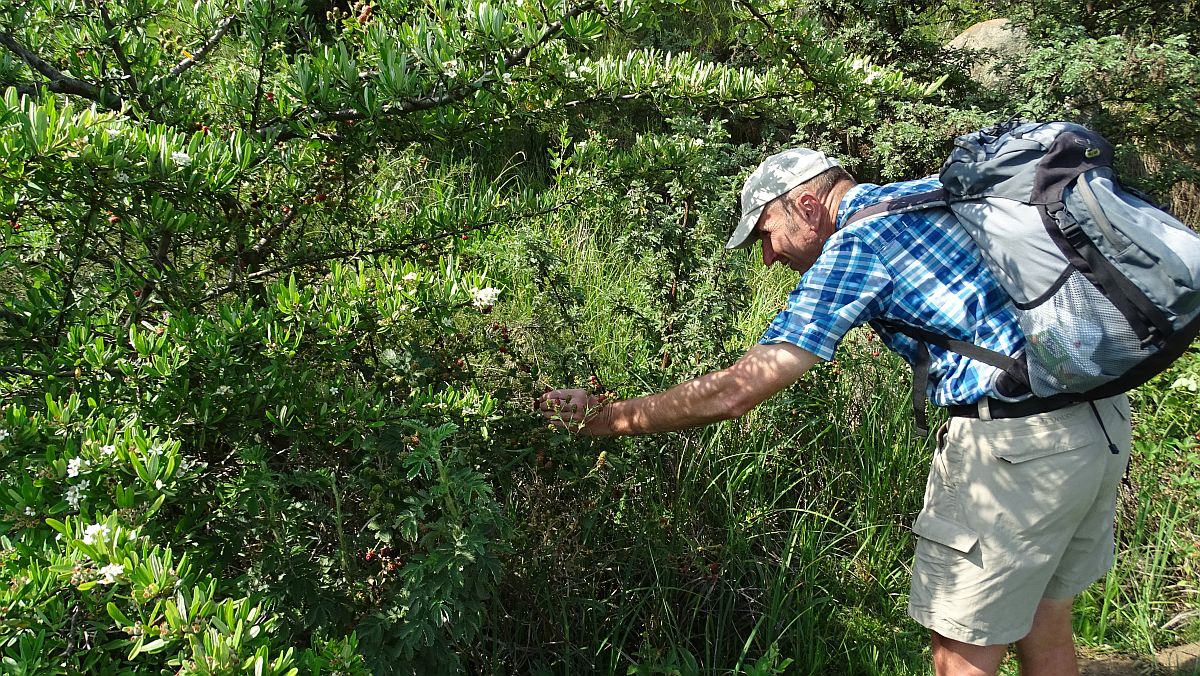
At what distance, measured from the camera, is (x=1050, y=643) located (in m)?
2.72

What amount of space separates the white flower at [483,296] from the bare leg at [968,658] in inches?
64.5

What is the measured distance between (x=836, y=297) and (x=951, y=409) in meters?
0.51

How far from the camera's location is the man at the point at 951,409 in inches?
88.3

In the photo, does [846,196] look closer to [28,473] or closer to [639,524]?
[639,524]

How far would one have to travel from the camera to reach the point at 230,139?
1944 mm

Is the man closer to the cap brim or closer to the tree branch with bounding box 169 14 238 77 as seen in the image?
the cap brim

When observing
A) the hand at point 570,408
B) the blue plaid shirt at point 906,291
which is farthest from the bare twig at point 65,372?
the blue plaid shirt at point 906,291

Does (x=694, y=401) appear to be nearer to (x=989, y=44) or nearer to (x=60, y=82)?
(x=60, y=82)

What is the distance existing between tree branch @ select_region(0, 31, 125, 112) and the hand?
1299 mm

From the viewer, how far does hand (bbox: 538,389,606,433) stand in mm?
2441

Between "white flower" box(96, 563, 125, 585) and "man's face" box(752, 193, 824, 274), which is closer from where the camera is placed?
"white flower" box(96, 563, 125, 585)

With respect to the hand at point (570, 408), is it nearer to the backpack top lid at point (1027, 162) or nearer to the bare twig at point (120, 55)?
the backpack top lid at point (1027, 162)

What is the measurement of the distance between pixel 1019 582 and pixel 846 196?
116cm

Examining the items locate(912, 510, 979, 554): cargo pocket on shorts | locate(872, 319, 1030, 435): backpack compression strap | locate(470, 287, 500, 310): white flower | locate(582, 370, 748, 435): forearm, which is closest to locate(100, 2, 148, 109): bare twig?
locate(470, 287, 500, 310): white flower
